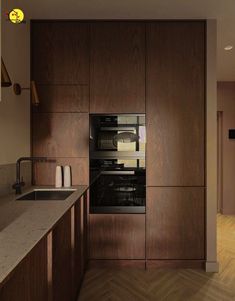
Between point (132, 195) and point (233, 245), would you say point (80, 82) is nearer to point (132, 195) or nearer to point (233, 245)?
point (132, 195)

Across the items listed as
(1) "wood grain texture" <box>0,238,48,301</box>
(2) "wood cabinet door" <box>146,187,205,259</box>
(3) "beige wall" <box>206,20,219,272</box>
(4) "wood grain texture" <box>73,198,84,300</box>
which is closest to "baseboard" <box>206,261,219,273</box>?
(3) "beige wall" <box>206,20,219,272</box>

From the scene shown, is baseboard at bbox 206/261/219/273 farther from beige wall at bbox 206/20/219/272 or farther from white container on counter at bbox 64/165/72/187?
white container on counter at bbox 64/165/72/187

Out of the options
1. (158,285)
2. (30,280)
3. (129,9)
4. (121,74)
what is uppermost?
(129,9)

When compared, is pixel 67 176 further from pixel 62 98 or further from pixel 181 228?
pixel 181 228

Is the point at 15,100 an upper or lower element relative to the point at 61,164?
upper

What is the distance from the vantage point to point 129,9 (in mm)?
2613

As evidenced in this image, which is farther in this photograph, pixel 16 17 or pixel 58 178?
pixel 58 178

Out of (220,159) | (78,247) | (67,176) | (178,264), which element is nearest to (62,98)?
(67,176)

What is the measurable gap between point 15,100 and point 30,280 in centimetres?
181

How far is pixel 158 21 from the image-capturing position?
283 centimetres

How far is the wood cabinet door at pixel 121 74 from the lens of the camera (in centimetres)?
283

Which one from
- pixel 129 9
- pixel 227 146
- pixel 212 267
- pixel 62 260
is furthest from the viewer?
pixel 227 146

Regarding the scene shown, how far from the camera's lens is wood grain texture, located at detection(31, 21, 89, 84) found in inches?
112

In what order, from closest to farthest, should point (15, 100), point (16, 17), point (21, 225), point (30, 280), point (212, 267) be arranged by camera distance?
point (30, 280)
point (21, 225)
point (16, 17)
point (15, 100)
point (212, 267)
